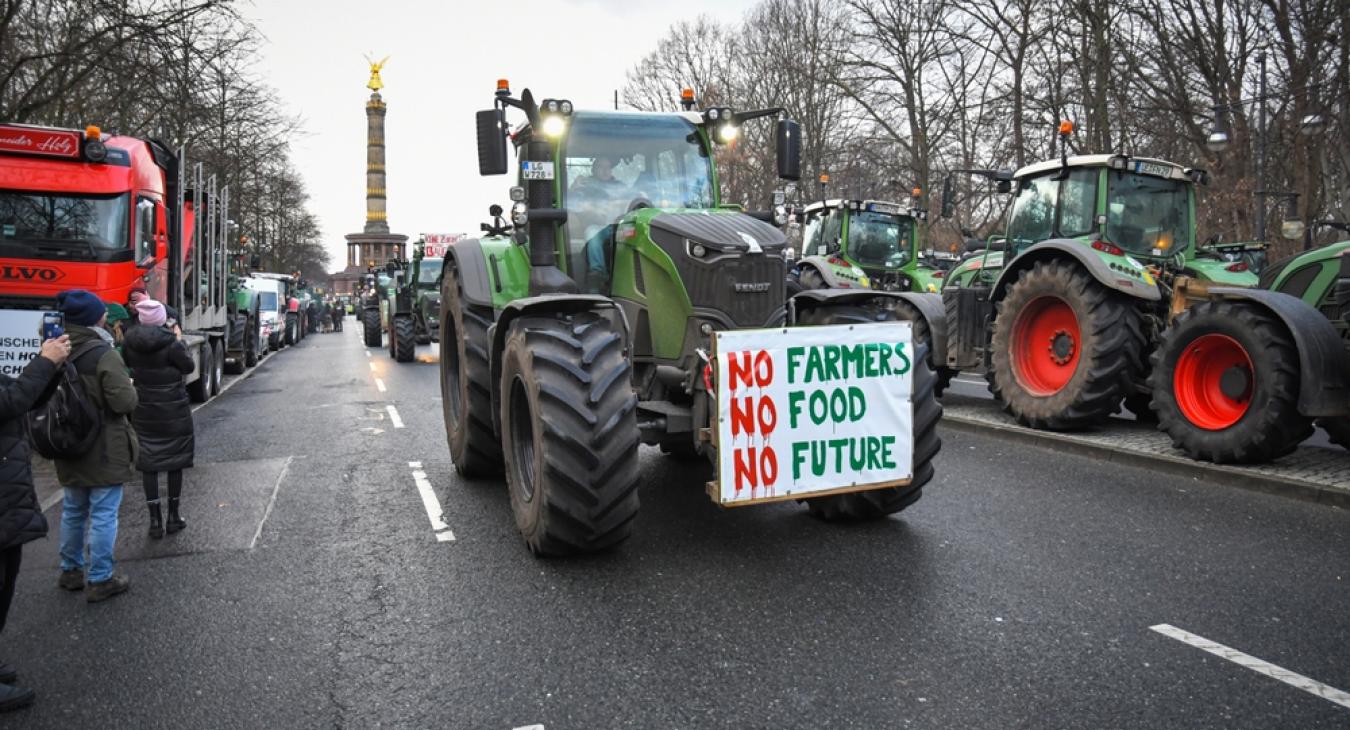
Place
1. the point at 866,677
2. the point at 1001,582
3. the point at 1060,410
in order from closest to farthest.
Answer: the point at 866,677 < the point at 1001,582 < the point at 1060,410

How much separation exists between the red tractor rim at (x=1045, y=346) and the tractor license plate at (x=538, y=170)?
5585 millimetres

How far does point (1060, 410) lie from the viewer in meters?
8.69

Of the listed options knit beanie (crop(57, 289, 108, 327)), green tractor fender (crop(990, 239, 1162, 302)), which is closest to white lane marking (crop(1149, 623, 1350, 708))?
green tractor fender (crop(990, 239, 1162, 302))

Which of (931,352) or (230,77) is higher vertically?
(230,77)

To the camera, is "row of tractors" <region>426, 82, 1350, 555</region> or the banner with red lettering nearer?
the banner with red lettering

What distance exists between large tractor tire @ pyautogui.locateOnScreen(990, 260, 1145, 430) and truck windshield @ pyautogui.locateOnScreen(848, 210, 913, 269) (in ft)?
20.0

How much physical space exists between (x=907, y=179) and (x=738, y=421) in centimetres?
2991

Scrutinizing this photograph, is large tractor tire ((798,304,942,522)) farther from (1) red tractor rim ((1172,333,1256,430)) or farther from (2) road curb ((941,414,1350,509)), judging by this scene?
(1) red tractor rim ((1172,333,1256,430))

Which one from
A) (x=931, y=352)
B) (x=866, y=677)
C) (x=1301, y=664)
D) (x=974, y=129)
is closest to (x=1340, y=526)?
(x=1301, y=664)

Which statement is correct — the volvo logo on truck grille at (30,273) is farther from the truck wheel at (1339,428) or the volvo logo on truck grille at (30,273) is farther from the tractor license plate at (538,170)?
the truck wheel at (1339,428)

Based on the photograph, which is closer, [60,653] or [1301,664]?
[1301,664]

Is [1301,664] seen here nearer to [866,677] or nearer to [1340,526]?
[866,677]

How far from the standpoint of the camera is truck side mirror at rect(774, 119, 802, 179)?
604 cm

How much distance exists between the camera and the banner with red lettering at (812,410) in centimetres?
480
